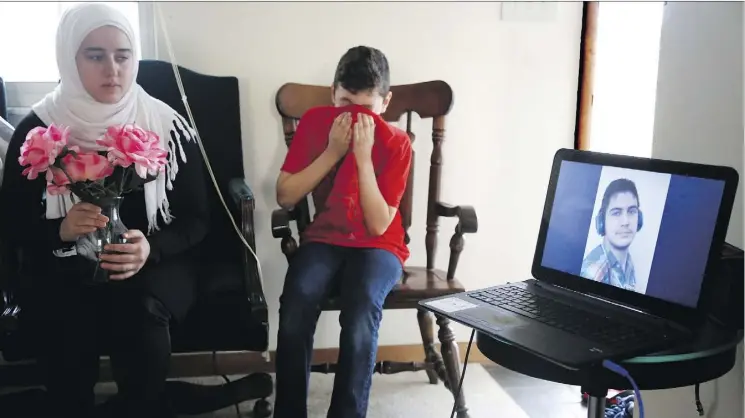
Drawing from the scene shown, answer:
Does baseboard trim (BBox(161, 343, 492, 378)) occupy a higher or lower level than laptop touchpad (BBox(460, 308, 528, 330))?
lower

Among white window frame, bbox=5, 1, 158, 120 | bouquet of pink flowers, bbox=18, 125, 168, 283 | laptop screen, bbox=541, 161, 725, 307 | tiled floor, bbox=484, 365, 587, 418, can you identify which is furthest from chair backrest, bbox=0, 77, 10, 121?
tiled floor, bbox=484, 365, 587, 418

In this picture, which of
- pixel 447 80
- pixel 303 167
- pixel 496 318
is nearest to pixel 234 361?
pixel 303 167

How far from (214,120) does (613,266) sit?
1.23 meters

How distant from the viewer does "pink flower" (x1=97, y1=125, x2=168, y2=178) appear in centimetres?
137

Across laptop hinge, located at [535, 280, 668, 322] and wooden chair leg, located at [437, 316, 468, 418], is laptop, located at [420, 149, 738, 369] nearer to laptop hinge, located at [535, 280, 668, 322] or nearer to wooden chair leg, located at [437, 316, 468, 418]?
laptop hinge, located at [535, 280, 668, 322]

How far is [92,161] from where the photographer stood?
53.4 inches

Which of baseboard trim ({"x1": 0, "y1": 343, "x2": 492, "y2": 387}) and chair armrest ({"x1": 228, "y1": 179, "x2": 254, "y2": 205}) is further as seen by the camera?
baseboard trim ({"x1": 0, "y1": 343, "x2": 492, "y2": 387})

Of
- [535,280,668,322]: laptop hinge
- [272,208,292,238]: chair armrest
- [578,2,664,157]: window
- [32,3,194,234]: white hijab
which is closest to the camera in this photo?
[535,280,668,322]: laptop hinge

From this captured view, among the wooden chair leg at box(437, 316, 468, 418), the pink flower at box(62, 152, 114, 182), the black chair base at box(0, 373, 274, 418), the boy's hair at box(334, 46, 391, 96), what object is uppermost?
the boy's hair at box(334, 46, 391, 96)

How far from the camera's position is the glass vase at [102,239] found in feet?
4.75

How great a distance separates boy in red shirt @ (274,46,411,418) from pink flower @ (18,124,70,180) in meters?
0.55

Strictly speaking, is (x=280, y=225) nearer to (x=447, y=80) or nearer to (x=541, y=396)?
(x=447, y=80)

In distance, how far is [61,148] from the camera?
1.38 m

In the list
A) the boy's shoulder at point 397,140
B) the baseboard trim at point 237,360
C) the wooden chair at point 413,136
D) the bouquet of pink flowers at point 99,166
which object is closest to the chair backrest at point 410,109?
the wooden chair at point 413,136
